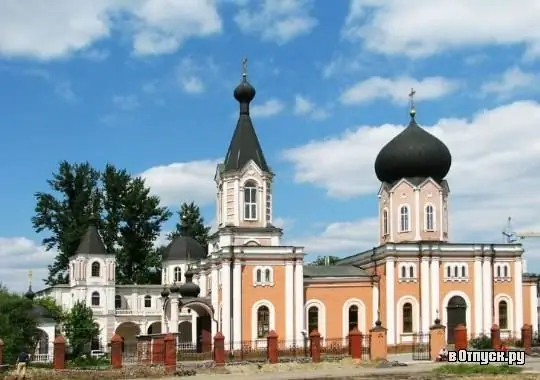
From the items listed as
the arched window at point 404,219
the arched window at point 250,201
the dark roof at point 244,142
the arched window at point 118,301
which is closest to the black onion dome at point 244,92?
the dark roof at point 244,142

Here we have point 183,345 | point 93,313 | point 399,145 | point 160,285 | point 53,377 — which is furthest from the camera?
point 160,285

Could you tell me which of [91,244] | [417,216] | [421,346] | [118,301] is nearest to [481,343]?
[421,346]

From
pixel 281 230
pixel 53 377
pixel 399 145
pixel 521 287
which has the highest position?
pixel 399 145

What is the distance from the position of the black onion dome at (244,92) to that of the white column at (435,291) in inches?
520

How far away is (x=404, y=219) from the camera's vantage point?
49.9 meters

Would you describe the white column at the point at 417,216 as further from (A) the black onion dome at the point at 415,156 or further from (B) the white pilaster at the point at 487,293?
(B) the white pilaster at the point at 487,293

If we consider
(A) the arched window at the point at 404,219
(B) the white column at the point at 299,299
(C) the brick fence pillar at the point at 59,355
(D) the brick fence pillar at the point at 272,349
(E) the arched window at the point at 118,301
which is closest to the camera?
(C) the brick fence pillar at the point at 59,355

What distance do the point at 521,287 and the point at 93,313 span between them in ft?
91.1

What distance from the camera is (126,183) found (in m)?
69.6

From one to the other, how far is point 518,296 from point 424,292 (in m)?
5.27

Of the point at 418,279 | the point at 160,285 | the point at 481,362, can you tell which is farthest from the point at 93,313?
the point at 481,362

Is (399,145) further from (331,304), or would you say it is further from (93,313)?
(93,313)

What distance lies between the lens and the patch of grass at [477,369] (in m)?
30.6

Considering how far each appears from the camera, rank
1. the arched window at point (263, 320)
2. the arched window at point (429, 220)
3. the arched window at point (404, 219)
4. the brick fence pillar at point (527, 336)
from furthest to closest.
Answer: the arched window at point (404, 219), the arched window at point (429, 220), the arched window at point (263, 320), the brick fence pillar at point (527, 336)
